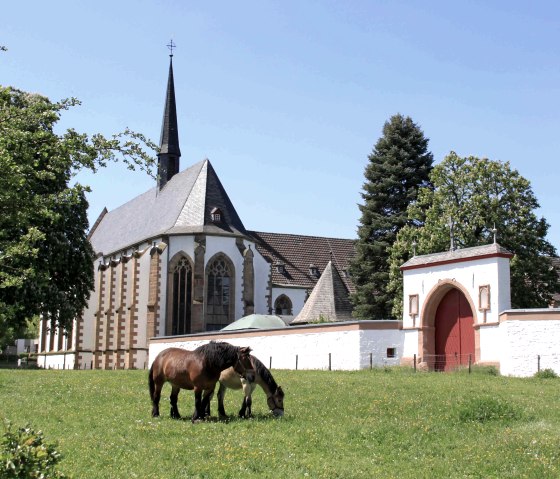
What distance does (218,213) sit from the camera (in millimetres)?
55531

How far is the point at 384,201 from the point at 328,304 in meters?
10.1

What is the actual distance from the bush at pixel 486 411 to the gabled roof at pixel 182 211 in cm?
3973

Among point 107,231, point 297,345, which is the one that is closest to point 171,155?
point 107,231

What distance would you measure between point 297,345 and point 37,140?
2228cm

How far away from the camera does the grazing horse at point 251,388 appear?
15469 millimetres

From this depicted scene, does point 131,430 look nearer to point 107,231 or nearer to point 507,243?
point 507,243

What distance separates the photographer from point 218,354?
15.0 m

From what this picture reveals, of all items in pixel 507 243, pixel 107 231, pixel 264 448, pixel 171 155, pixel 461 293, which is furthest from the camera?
pixel 107 231

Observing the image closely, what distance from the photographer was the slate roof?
91.3ft

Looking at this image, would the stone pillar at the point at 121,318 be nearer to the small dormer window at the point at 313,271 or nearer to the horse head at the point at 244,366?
the small dormer window at the point at 313,271

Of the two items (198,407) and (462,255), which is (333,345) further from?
(198,407)

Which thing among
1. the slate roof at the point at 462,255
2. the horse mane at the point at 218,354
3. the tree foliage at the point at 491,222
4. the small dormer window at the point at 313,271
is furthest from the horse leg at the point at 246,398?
the small dormer window at the point at 313,271

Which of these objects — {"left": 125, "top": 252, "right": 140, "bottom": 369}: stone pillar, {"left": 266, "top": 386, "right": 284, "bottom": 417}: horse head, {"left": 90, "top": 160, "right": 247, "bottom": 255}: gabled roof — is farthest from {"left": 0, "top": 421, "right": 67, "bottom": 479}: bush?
{"left": 125, "top": 252, "right": 140, "bottom": 369}: stone pillar

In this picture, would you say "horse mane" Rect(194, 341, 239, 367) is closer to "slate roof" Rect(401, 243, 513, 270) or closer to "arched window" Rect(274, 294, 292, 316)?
"slate roof" Rect(401, 243, 513, 270)
